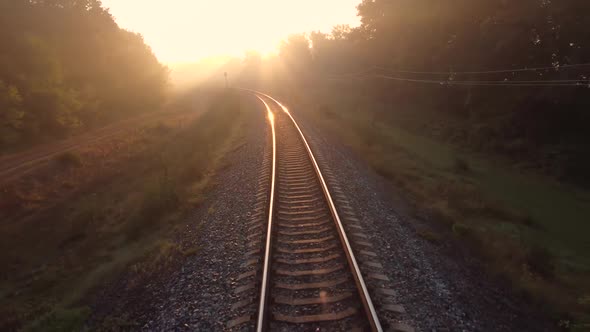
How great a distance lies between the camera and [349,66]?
197 ft

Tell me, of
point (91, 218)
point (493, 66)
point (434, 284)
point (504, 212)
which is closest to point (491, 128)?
point (493, 66)

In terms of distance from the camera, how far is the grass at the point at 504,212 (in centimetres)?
751

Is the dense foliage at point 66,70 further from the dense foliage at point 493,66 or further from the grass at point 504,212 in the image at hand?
the dense foliage at point 493,66

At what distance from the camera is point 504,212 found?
12539mm

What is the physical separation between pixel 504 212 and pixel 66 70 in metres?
35.3

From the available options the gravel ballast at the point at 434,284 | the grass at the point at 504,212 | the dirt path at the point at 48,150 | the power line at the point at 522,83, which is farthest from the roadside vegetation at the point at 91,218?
the power line at the point at 522,83

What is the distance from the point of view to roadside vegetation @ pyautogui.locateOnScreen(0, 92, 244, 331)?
26.5ft

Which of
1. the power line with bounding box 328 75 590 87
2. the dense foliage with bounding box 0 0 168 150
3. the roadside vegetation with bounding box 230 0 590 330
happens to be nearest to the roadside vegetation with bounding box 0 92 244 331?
the dense foliage with bounding box 0 0 168 150

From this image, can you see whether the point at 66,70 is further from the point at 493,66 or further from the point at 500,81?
the point at 500,81

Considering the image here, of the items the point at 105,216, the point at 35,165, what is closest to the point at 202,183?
the point at 105,216

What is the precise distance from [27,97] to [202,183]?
19499 mm

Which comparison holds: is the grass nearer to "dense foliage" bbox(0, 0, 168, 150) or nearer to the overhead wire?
the overhead wire

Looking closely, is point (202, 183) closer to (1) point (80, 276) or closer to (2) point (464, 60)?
(1) point (80, 276)

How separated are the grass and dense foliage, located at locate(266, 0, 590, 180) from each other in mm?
2703
